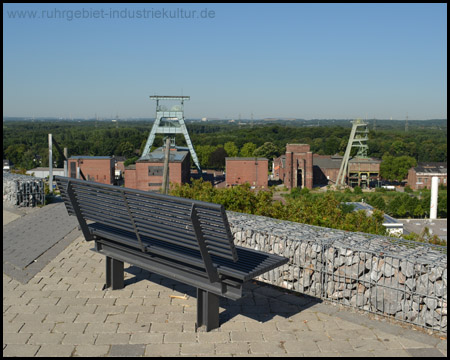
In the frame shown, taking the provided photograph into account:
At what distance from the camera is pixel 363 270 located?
17.9 feet

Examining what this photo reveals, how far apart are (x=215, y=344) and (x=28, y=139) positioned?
102 metres

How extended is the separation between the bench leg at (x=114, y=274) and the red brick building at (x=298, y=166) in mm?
49699

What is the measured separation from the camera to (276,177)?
2562 inches

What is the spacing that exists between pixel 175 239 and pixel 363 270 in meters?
2.27

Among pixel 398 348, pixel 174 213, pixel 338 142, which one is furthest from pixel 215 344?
pixel 338 142

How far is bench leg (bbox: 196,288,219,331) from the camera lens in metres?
4.95

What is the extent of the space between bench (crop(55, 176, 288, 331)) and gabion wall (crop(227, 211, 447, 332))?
3.44 ft

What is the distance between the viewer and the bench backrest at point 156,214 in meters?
4.24

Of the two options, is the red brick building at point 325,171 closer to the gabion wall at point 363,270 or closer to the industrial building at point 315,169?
the industrial building at point 315,169

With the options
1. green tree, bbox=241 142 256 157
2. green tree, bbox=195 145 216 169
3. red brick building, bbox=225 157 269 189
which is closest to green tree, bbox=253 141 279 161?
green tree, bbox=241 142 256 157

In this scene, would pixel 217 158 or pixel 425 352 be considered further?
pixel 217 158

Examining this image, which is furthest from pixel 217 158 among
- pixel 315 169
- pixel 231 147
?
pixel 315 169

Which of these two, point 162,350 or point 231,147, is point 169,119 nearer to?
point 231,147

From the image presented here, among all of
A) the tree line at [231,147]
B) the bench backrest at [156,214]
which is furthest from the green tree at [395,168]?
the bench backrest at [156,214]
